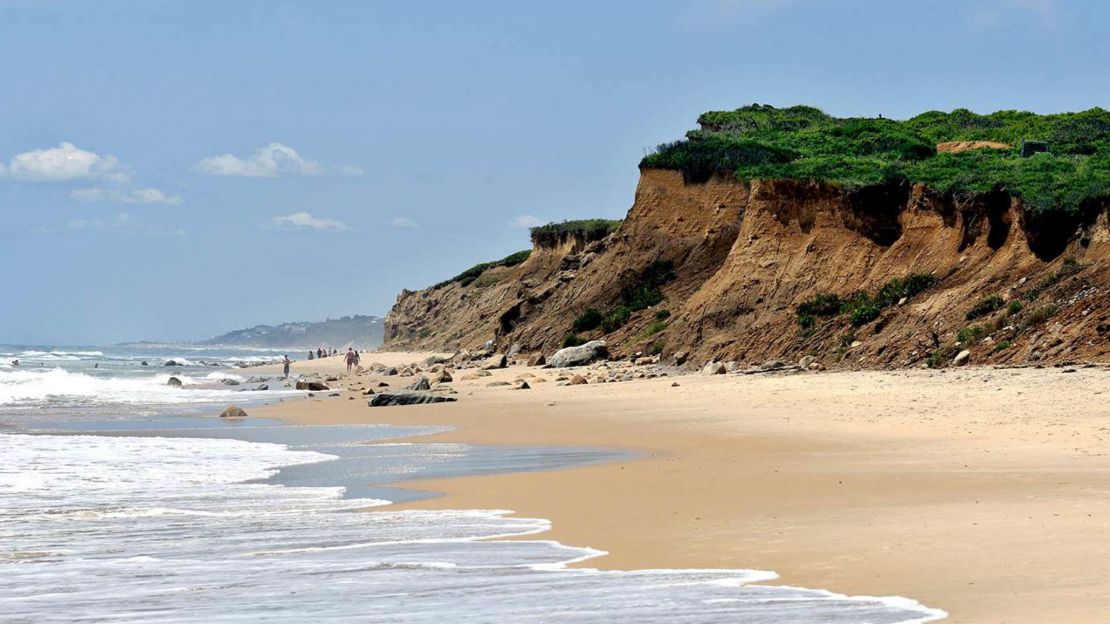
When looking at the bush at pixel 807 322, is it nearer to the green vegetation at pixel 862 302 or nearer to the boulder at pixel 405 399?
the green vegetation at pixel 862 302

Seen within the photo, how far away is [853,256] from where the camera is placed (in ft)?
105

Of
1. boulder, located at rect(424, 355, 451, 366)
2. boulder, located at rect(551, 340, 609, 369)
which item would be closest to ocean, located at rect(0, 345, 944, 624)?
boulder, located at rect(551, 340, 609, 369)

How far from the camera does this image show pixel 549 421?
21219 mm

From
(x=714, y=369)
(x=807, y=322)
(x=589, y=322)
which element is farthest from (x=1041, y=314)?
(x=589, y=322)

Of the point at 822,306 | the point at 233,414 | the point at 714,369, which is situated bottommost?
the point at 233,414

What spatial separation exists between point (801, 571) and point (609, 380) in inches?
864

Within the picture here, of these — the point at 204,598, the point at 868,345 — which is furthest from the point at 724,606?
the point at 868,345

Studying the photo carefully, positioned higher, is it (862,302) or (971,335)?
(862,302)

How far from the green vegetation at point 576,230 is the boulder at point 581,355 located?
773 inches

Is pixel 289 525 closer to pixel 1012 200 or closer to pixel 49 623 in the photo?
pixel 49 623

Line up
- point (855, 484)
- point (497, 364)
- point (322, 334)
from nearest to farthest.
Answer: point (855, 484)
point (497, 364)
point (322, 334)

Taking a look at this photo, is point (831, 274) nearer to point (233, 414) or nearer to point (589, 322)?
point (589, 322)

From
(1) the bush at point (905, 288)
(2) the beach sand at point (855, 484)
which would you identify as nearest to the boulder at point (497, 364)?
(1) the bush at point (905, 288)

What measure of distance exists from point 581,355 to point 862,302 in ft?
31.9
